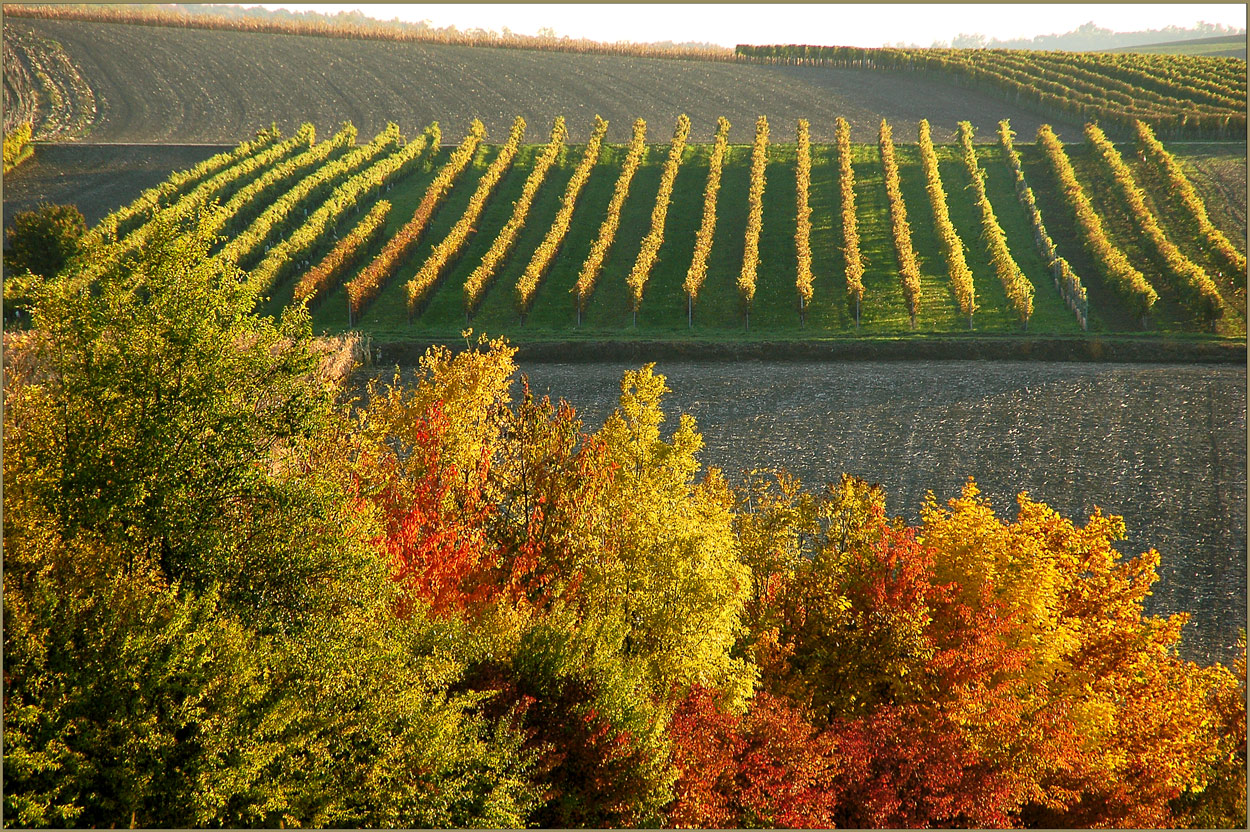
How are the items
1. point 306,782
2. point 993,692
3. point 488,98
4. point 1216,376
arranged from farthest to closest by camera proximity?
point 488,98 → point 1216,376 → point 993,692 → point 306,782

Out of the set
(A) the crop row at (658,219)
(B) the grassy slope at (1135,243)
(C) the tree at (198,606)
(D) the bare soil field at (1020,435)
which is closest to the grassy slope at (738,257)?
(B) the grassy slope at (1135,243)

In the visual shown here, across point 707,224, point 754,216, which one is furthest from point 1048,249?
point 707,224

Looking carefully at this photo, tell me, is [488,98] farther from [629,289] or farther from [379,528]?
[379,528]

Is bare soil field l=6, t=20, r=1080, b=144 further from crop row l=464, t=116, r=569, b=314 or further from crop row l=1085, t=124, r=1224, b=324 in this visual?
crop row l=1085, t=124, r=1224, b=324

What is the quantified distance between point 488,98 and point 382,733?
9649cm

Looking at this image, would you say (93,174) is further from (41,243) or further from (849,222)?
(849,222)

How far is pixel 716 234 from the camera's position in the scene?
245ft

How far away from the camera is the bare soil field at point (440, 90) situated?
96125mm

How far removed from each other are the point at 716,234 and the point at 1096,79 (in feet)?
196

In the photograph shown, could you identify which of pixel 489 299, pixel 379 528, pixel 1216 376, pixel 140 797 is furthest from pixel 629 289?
pixel 140 797

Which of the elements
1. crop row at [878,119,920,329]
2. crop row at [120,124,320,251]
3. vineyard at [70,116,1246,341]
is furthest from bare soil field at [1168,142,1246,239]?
crop row at [120,124,320,251]

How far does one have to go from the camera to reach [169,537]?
2041 centimetres

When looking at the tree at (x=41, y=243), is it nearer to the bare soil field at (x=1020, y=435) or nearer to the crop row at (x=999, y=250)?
the bare soil field at (x=1020, y=435)

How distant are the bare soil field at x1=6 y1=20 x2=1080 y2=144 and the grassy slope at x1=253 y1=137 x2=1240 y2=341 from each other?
10.2 meters
